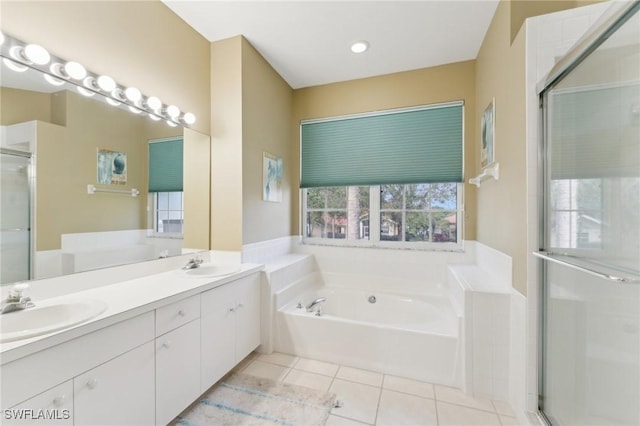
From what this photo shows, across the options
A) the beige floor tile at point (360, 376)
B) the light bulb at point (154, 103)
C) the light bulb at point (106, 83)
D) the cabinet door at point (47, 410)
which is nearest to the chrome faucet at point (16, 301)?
the cabinet door at point (47, 410)

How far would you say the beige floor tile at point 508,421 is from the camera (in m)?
1.59

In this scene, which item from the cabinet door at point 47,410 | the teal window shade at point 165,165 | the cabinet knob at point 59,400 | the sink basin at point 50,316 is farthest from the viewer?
the teal window shade at point 165,165

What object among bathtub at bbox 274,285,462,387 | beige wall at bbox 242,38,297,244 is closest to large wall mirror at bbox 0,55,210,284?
beige wall at bbox 242,38,297,244

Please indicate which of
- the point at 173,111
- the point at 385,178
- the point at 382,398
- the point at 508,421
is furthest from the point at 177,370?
the point at 385,178

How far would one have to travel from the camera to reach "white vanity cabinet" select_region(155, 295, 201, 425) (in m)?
1.41

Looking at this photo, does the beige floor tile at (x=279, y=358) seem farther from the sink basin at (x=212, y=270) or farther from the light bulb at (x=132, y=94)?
the light bulb at (x=132, y=94)

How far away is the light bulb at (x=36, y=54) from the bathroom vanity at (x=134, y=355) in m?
1.24

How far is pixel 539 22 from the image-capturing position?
60.2 inches

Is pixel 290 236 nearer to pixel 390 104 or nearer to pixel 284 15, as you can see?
pixel 390 104

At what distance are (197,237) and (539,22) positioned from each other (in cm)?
284

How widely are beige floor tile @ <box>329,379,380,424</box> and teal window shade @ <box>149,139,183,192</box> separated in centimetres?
199

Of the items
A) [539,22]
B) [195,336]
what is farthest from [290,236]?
[539,22]

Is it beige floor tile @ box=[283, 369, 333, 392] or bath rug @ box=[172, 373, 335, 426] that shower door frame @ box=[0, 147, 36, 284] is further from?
beige floor tile @ box=[283, 369, 333, 392]

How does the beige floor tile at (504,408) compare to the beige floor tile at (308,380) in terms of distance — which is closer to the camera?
the beige floor tile at (504,408)
